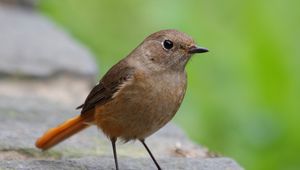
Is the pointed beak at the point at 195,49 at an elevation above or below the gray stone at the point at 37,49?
below

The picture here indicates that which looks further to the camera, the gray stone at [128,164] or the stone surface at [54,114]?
the stone surface at [54,114]

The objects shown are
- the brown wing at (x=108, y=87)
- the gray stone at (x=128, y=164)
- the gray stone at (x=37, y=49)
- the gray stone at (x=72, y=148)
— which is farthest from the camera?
the gray stone at (x=37, y=49)

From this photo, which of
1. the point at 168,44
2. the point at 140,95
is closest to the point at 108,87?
the point at 140,95

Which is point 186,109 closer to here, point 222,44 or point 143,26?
point 222,44

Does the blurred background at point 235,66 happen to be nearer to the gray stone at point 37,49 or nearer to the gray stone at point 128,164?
the gray stone at point 37,49

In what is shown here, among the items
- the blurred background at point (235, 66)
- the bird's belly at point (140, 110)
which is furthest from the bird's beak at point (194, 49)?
the blurred background at point (235, 66)

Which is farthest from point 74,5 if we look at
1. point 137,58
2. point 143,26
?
point 137,58

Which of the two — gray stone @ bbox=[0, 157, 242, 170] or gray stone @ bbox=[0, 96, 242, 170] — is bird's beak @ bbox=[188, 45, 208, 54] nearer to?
gray stone @ bbox=[0, 96, 242, 170]
